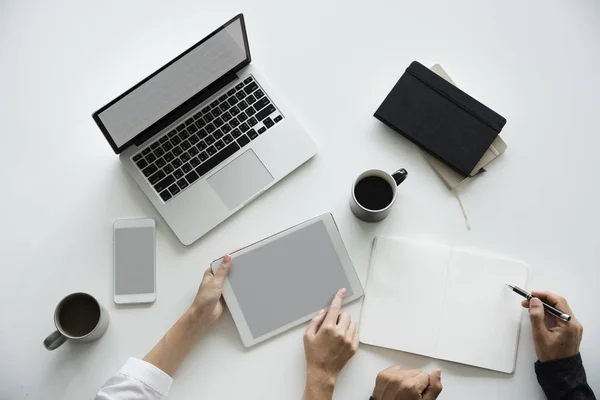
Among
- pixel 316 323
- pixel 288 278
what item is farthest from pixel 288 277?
pixel 316 323

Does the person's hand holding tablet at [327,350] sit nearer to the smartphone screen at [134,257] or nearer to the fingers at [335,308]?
the fingers at [335,308]

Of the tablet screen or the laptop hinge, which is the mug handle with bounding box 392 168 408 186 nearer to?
the tablet screen

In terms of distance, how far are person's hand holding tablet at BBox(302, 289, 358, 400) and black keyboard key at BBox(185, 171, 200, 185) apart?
15.6 inches

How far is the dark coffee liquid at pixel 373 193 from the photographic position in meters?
1.14

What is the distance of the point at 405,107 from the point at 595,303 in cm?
60

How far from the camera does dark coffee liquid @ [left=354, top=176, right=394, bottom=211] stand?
114 cm

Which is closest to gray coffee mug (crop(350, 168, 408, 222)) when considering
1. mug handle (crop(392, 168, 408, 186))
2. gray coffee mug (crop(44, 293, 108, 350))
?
mug handle (crop(392, 168, 408, 186))

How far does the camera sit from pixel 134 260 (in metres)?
1.16

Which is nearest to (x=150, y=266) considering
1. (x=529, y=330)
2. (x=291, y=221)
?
(x=291, y=221)

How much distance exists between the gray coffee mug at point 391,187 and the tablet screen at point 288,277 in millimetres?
91

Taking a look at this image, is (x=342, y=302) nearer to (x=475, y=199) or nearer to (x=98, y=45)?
(x=475, y=199)

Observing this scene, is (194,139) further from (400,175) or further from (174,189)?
(400,175)

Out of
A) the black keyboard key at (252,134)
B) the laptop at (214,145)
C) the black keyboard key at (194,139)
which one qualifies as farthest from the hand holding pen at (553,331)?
the black keyboard key at (194,139)

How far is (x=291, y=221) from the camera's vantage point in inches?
46.8
